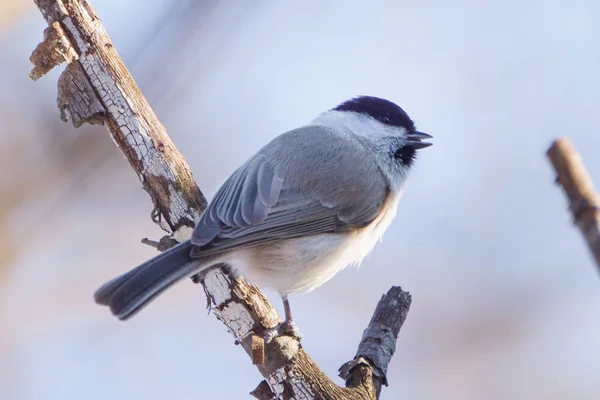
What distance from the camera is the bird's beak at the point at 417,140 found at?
2076 millimetres

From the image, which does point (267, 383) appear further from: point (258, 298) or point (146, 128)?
point (146, 128)

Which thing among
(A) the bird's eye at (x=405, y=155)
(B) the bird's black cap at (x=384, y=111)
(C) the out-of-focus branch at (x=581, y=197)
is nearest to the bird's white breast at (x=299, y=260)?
(A) the bird's eye at (x=405, y=155)

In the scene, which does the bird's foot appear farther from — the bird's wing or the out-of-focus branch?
the out-of-focus branch

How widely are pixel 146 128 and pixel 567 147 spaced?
125cm

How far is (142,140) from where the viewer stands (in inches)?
62.0

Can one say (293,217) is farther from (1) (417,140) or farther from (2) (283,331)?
(1) (417,140)

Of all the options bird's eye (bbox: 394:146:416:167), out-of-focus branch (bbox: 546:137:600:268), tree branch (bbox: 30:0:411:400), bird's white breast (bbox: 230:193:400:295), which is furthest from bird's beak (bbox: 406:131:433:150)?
out-of-focus branch (bbox: 546:137:600:268)

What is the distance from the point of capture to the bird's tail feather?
1.40 meters

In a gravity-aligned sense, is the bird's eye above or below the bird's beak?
below

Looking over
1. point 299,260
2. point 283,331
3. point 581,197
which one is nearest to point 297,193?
point 299,260

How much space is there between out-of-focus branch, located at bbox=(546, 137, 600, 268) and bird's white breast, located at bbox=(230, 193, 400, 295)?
1217 millimetres

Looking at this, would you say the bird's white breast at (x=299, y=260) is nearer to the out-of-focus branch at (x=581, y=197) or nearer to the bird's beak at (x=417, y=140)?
the bird's beak at (x=417, y=140)

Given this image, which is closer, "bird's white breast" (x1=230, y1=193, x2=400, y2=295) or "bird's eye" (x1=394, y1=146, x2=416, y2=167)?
"bird's white breast" (x1=230, y1=193, x2=400, y2=295)

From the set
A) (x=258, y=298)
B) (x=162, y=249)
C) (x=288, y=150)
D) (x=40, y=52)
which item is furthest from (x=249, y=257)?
(x=40, y=52)
